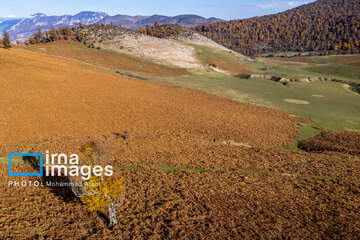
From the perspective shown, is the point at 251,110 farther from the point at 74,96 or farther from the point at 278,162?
the point at 74,96

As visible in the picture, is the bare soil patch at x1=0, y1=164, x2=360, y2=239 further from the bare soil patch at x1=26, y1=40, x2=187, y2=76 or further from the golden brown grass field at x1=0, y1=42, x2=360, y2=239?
the bare soil patch at x1=26, y1=40, x2=187, y2=76

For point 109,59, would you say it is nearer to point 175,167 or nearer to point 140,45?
point 140,45

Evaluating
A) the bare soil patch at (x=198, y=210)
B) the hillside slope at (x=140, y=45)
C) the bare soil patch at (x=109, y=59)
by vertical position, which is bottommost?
the bare soil patch at (x=198, y=210)

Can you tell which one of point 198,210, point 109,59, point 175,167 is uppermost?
point 109,59

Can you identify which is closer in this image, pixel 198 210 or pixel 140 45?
pixel 198 210

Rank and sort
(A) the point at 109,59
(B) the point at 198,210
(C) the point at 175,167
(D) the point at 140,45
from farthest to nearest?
Result: (D) the point at 140,45
(A) the point at 109,59
(C) the point at 175,167
(B) the point at 198,210

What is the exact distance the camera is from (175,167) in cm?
2284

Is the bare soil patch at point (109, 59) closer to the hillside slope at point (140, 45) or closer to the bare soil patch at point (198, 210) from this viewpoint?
the hillside slope at point (140, 45)

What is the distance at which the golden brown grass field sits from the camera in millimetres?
14320

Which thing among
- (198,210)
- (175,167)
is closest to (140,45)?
(175,167)

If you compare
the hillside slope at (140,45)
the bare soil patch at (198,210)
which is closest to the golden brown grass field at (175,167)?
the bare soil patch at (198,210)

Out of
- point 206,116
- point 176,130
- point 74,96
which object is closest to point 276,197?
point 176,130

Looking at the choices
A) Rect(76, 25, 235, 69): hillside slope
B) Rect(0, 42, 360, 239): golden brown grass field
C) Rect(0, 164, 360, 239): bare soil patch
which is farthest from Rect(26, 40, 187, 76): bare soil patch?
Rect(0, 164, 360, 239): bare soil patch

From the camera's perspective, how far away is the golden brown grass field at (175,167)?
1432 centimetres
